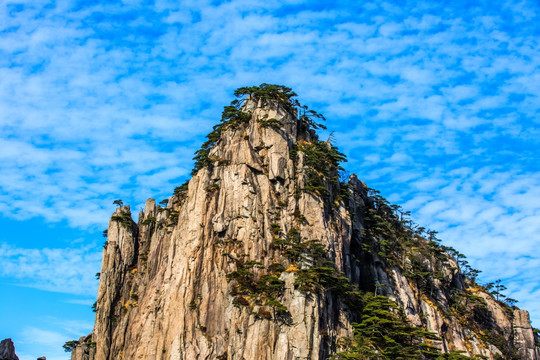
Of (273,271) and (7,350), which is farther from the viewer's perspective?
(7,350)

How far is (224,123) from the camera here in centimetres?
8569

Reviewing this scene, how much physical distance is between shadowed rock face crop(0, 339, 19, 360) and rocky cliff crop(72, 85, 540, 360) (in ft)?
56.6

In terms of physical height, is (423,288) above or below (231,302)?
above

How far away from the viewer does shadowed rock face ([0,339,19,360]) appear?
305ft

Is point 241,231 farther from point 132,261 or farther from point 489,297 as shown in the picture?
point 489,297

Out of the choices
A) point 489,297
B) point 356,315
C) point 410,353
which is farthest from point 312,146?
point 489,297

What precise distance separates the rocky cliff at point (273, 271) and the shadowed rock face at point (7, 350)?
1725cm

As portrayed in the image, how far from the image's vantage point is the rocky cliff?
6362cm

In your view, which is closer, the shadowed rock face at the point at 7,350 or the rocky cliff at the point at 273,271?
the rocky cliff at the point at 273,271

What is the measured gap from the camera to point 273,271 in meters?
67.2

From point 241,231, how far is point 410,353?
25373mm

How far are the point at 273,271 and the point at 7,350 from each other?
56.0m

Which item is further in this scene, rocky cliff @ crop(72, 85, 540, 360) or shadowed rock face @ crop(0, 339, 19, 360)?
shadowed rock face @ crop(0, 339, 19, 360)

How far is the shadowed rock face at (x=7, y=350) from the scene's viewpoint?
305 feet
